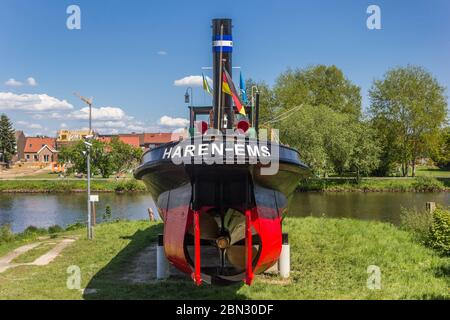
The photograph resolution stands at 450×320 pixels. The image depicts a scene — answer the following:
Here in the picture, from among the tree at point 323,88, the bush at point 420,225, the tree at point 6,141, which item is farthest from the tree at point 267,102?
the tree at point 6,141

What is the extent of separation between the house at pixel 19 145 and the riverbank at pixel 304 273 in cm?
8365

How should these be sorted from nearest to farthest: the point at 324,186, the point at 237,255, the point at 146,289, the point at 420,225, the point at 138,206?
the point at 237,255 < the point at 146,289 < the point at 420,225 < the point at 138,206 < the point at 324,186

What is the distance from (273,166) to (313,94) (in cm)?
5031

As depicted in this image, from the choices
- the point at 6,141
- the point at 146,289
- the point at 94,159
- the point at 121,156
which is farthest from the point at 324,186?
the point at 6,141

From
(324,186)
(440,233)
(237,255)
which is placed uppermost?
(237,255)

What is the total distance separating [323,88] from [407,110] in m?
10.1

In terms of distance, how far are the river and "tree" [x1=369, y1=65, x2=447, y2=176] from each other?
39.1 ft

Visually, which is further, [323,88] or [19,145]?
[19,145]

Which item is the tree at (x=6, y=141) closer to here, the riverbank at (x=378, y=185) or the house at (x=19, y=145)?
the house at (x=19, y=145)

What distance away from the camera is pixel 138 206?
34.5m

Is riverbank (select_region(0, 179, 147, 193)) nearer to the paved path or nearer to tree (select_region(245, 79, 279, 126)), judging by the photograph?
tree (select_region(245, 79, 279, 126))

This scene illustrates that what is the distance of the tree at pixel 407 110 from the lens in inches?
1982

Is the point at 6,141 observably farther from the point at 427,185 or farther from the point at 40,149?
the point at 427,185

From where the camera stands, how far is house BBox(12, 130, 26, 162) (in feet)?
300
